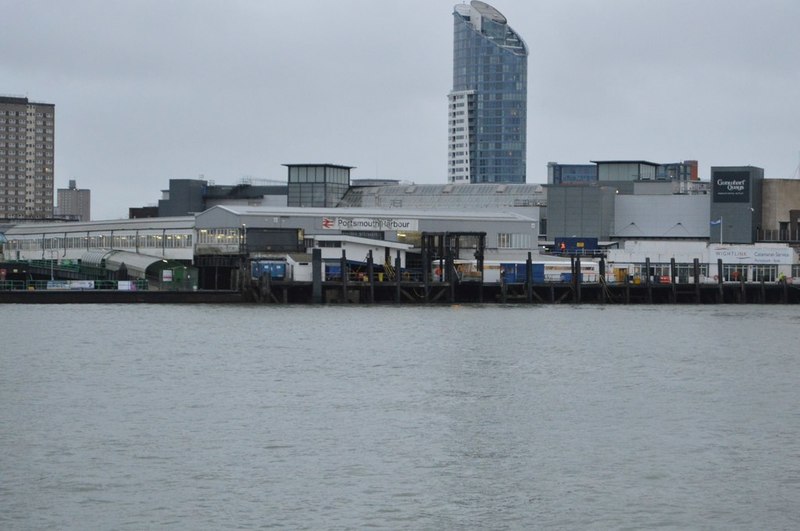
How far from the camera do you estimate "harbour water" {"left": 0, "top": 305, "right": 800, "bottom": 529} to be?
104 feet

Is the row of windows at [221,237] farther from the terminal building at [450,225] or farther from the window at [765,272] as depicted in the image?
the window at [765,272]

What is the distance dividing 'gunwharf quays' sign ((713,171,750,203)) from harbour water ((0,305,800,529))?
6637cm

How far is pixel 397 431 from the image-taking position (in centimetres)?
4175

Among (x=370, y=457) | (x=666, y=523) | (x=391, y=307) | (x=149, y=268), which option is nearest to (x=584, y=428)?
(x=370, y=457)

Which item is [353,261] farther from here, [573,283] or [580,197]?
[580,197]

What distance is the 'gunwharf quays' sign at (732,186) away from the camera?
139 m

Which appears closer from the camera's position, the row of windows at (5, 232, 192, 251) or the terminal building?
the terminal building

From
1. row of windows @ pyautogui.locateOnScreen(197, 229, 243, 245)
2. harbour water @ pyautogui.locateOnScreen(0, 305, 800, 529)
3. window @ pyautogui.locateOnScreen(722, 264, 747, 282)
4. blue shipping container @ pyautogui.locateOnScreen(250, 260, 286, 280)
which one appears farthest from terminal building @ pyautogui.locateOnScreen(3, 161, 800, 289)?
harbour water @ pyautogui.locateOnScreen(0, 305, 800, 529)

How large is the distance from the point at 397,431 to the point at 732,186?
104 metres

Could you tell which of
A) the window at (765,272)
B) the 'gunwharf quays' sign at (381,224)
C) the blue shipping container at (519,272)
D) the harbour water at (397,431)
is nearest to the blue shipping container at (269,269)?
the 'gunwharf quays' sign at (381,224)

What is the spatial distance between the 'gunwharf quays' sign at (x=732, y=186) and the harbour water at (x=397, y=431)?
6637 cm

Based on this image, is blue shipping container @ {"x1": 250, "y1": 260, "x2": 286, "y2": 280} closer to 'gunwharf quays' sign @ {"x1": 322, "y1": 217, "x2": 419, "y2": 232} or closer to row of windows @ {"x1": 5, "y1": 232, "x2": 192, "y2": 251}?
'gunwharf quays' sign @ {"x1": 322, "y1": 217, "x2": 419, "y2": 232}

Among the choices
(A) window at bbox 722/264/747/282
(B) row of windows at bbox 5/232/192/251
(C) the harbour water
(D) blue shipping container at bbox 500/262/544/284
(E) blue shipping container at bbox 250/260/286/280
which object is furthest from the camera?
(B) row of windows at bbox 5/232/192/251

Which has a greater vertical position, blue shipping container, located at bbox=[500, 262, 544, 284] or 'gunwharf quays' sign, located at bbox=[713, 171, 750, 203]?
'gunwharf quays' sign, located at bbox=[713, 171, 750, 203]
